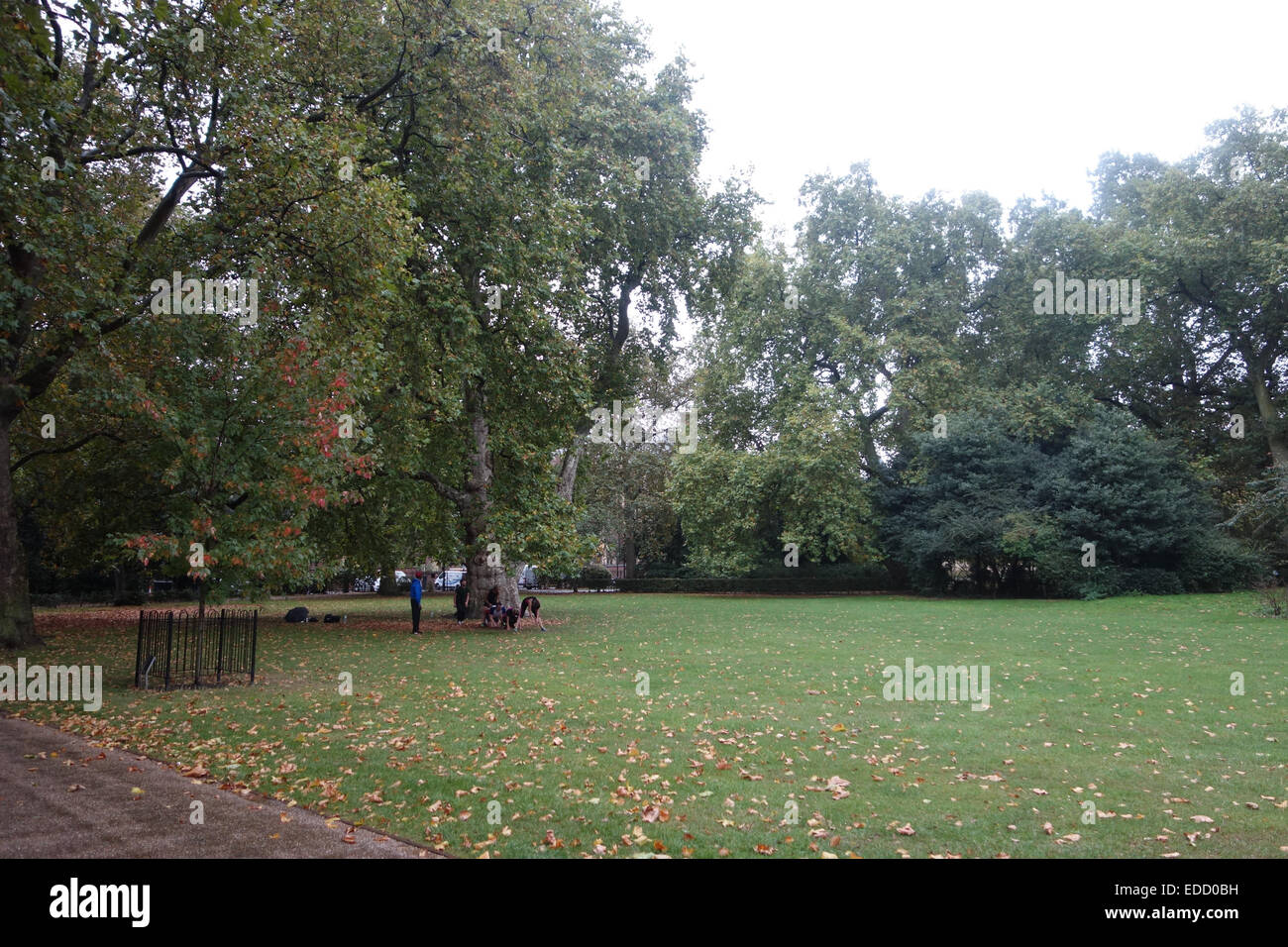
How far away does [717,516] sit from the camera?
39.7m

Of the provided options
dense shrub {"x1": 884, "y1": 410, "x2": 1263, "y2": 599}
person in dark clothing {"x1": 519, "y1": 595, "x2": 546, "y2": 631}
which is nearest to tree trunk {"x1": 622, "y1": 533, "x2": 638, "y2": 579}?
dense shrub {"x1": 884, "y1": 410, "x2": 1263, "y2": 599}

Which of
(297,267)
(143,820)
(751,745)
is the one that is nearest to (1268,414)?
(751,745)

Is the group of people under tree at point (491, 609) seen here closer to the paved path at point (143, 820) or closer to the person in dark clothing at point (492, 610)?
the person in dark clothing at point (492, 610)

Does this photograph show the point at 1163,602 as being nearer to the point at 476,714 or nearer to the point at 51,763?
the point at 476,714

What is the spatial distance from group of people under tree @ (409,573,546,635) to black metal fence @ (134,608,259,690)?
662 centimetres

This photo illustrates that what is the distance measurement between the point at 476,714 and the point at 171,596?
35968 millimetres

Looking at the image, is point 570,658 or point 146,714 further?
point 570,658

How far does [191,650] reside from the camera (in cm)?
1398

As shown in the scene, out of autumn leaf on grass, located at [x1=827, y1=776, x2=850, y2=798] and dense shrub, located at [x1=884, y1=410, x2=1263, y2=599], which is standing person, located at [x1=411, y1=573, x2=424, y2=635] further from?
dense shrub, located at [x1=884, y1=410, x2=1263, y2=599]

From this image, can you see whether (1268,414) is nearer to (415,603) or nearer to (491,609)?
(491,609)

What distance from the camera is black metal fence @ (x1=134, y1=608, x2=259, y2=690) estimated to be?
470 inches

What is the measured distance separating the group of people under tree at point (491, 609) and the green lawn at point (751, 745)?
4092mm
